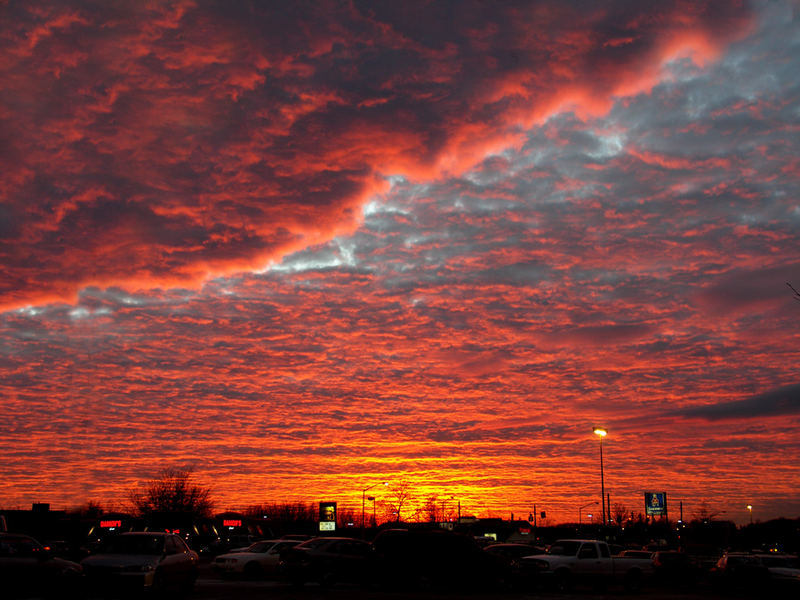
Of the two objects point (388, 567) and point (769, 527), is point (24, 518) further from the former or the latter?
point (769, 527)

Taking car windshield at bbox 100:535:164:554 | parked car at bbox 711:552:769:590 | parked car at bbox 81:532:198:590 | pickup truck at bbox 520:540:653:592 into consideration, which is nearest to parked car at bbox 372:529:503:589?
pickup truck at bbox 520:540:653:592

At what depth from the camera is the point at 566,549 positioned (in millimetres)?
30688

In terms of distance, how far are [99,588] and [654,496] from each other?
87827 millimetres

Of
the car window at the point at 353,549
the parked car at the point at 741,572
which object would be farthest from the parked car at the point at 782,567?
the car window at the point at 353,549

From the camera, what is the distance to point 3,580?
1773cm

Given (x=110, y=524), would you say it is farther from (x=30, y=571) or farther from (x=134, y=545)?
(x=30, y=571)

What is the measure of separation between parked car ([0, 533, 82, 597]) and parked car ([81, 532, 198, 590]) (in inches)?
24.4

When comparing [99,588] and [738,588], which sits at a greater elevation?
[99,588]

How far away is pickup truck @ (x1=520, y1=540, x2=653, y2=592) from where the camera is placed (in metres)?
29.0

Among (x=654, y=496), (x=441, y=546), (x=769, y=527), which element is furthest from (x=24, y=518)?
(x=769, y=527)

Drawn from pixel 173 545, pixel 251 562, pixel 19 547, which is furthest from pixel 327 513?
pixel 19 547

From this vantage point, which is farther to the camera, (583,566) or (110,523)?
(110,523)

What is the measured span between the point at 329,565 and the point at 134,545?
9261 millimetres

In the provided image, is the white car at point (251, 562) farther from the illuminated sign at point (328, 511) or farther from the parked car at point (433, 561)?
the illuminated sign at point (328, 511)
